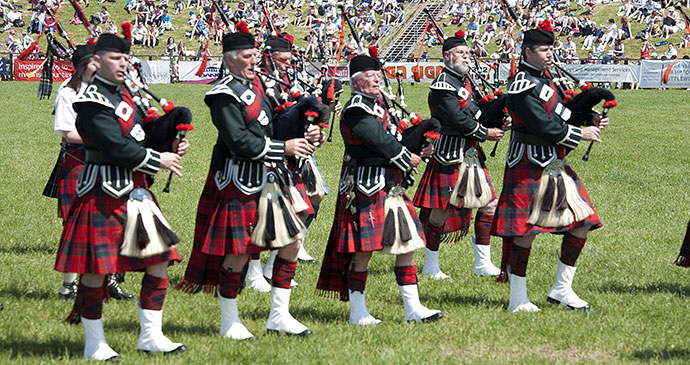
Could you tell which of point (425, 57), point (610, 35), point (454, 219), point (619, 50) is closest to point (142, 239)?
point (454, 219)

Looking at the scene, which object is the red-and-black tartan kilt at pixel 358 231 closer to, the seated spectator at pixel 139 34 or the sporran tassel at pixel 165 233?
the sporran tassel at pixel 165 233

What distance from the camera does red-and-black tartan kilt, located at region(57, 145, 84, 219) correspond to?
6855mm

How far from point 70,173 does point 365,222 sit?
8.37 ft

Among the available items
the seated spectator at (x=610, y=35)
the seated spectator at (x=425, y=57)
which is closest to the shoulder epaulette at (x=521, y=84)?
the seated spectator at (x=425, y=57)

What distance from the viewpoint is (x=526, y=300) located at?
260 inches

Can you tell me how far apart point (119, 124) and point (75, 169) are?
2.01 metres

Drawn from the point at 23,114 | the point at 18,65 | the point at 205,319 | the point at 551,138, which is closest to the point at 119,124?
the point at 205,319

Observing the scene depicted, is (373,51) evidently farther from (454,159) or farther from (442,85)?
(454,159)

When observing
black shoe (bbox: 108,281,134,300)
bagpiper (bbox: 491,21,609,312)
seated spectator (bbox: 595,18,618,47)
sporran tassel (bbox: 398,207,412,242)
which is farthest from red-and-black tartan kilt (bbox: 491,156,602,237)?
seated spectator (bbox: 595,18,618,47)

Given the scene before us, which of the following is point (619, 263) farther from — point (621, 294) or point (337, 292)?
point (337, 292)

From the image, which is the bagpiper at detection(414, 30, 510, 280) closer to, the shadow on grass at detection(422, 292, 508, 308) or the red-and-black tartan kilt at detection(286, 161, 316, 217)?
the shadow on grass at detection(422, 292, 508, 308)

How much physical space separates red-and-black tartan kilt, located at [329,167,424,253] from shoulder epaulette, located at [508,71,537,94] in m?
1.09

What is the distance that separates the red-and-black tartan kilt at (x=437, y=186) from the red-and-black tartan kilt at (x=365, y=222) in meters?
1.67

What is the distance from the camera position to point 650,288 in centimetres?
733
